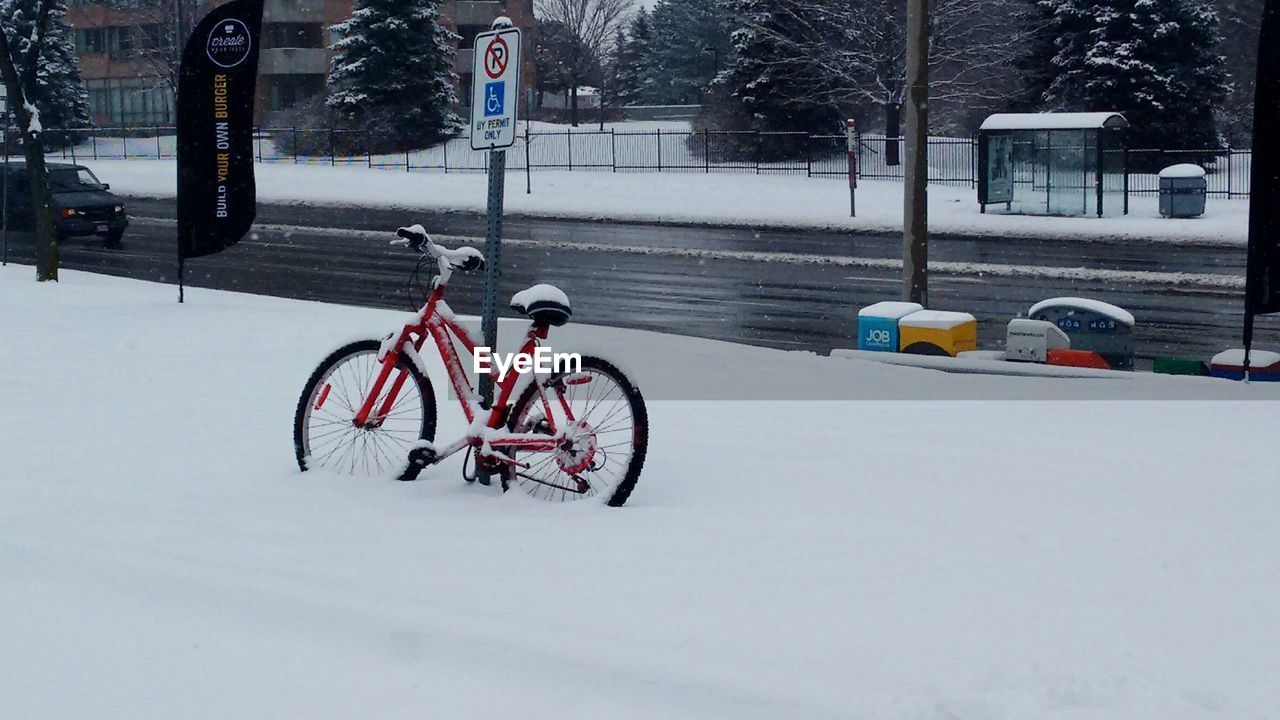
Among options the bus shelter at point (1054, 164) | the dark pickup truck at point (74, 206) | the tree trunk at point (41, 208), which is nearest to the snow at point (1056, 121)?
the bus shelter at point (1054, 164)

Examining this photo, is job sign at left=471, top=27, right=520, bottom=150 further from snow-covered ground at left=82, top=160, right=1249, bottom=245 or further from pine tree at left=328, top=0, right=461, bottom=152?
pine tree at left=328, top=0, right=461, bottom=152

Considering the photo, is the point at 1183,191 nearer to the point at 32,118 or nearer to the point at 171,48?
the point at 32,118

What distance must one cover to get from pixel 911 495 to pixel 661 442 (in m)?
1.72

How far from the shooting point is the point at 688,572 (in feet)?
17.7

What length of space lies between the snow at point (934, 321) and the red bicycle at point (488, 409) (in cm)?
473

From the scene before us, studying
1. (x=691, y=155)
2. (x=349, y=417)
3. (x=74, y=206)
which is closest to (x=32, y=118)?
(x=74, y=206)

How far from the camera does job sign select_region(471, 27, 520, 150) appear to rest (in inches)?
268

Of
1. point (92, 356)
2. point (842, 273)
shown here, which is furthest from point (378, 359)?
point (842, 273)

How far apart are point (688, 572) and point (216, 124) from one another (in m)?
11.3

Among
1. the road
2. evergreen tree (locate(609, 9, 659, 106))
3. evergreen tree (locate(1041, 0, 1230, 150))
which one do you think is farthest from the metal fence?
evergreen tree (locate(609, 9, 659, 106))

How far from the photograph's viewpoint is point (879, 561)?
549cm

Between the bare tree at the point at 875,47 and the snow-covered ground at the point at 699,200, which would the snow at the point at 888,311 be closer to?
the snow-covered ground at the point at 699,200

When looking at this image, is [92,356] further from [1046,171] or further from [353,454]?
[1046,171]

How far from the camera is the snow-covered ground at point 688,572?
437 centimetres
